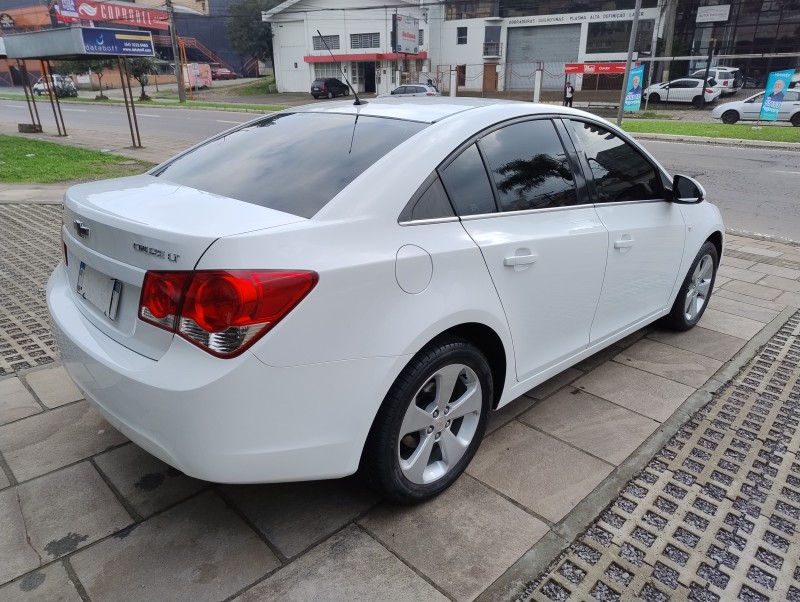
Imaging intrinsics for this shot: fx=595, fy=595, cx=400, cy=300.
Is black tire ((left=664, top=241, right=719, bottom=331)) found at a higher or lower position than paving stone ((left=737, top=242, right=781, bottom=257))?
higher

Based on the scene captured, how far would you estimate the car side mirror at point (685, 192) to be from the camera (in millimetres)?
3785

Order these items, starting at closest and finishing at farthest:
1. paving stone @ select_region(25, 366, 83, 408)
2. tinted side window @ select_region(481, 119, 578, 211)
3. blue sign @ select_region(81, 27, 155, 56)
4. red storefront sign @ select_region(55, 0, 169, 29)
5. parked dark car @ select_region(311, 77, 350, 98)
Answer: tinted side window @ select_region(481, 119, 578, 211) < paving stone @ select_region(25, 366, 83, 408) < blue sign @ select_region(81, 27, 155, 56) < parked dark car @ select_region(311, 77, 350, 98) < red storefront sign @ select_region(55, 0, 169, 29)

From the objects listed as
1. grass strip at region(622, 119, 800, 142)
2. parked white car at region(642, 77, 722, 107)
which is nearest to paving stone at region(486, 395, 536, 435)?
grass strip at region(622, 119, 800, 142)

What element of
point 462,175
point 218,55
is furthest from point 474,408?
point 218,55

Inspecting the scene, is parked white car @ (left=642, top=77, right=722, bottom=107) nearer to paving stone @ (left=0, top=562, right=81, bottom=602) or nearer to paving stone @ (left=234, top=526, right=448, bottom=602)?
paving stone @ (left=234, top=526, right=448, bottom=602)

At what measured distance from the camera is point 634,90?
2625 centimetres

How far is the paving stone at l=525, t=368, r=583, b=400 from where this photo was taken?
3.56 m

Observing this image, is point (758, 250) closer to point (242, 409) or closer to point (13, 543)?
point (242, 409)

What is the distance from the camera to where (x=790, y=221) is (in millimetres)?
8562

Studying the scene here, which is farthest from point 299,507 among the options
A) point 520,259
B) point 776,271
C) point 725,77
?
point 725,77

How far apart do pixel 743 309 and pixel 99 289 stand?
16.2 feet

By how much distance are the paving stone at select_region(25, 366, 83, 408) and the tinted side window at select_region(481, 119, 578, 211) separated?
8.35ft

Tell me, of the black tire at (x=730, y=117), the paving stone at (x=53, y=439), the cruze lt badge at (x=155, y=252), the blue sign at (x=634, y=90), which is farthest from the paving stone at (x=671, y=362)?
the blue sign at (x=634, y=90)

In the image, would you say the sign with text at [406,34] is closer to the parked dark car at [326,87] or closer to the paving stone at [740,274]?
the parked dark car at [326,87]
